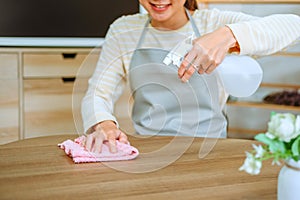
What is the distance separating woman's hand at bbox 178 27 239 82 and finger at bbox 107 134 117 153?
23 centimetres

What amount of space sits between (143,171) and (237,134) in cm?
242

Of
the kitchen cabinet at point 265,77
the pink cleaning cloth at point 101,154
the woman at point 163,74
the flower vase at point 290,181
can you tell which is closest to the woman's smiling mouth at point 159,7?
the woman at point 163,74

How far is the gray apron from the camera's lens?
1.31m

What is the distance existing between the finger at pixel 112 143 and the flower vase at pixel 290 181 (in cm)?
43

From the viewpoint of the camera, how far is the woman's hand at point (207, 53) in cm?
97

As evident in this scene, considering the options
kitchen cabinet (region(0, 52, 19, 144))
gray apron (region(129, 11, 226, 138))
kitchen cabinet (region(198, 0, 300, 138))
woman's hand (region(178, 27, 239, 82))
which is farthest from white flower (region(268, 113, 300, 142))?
kitchen cabinet (region(198, 0, 300, 138))

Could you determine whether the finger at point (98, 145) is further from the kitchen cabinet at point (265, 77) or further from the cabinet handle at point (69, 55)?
the kitchen cabinet at point (265, 77)

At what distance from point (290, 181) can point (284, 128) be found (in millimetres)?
122

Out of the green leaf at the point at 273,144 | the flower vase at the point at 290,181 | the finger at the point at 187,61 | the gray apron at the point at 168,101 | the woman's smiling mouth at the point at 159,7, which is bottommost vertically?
the gray apron at the point at 168,101

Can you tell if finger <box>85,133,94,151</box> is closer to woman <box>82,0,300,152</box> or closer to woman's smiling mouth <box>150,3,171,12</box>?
woman <box>82,0,300,152</box>

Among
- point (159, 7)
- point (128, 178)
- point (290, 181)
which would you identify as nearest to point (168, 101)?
point (159, 7)

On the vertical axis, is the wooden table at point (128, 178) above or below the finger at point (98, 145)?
above

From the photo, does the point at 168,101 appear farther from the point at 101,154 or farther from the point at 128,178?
the point at 128,178

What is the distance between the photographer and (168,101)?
145cm
